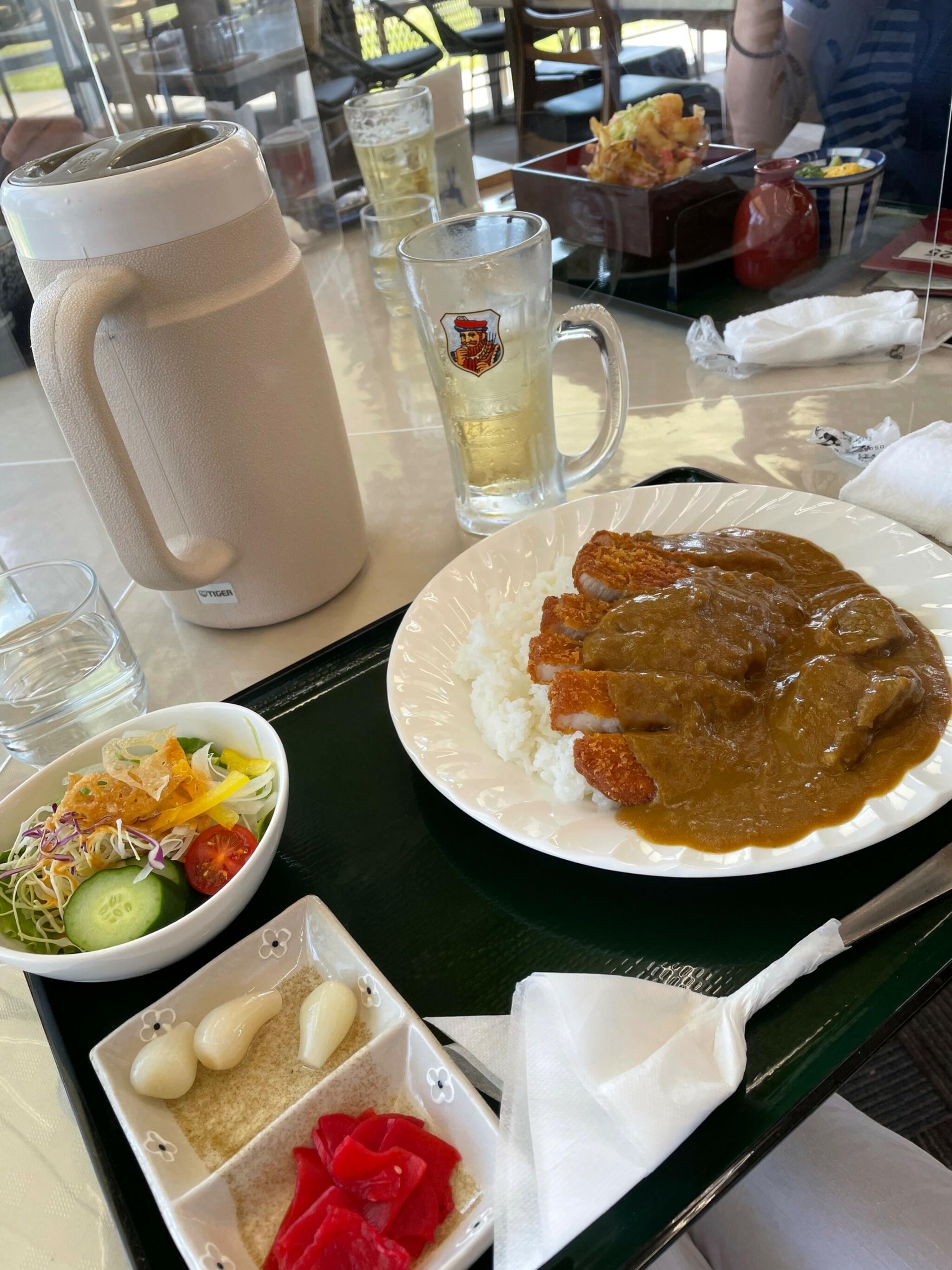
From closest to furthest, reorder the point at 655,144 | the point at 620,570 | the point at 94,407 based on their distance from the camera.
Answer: the point at 94,407, the point at 620,570, the point at 655,144

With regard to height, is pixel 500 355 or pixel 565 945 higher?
pixel 500 355

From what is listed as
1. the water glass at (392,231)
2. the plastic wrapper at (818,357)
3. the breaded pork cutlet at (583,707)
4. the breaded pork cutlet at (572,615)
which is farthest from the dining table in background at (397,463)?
the breaded pork cutlet at (583,707)

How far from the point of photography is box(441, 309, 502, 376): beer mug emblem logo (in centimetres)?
125

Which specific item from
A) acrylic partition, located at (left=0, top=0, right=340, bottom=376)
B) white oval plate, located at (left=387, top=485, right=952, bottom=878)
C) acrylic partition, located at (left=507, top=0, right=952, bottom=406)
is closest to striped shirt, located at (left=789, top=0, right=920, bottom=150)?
acrylic partition, located at (left=507, top=0, right=952, bottom=406)

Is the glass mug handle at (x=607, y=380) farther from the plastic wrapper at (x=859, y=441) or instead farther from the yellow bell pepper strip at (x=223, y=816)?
the yellow bell pepper strip at (x=223, y=816)

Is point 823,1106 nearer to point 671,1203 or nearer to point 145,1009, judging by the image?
point 671,1203

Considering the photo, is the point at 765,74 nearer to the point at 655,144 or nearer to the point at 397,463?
the point at 655,144

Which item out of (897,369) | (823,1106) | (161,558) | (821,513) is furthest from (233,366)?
(897,369)

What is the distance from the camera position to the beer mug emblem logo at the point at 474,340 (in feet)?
A: 4.09

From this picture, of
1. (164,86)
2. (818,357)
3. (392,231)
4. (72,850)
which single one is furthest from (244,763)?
(164,86)

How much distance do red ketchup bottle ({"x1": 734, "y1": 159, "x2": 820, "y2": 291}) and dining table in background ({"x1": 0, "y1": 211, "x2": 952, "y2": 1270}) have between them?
0.67 feet

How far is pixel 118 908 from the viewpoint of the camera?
0.84m

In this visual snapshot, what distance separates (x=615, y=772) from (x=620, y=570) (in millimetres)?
295

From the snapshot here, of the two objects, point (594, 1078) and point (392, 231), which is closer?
point (594, 1078)
